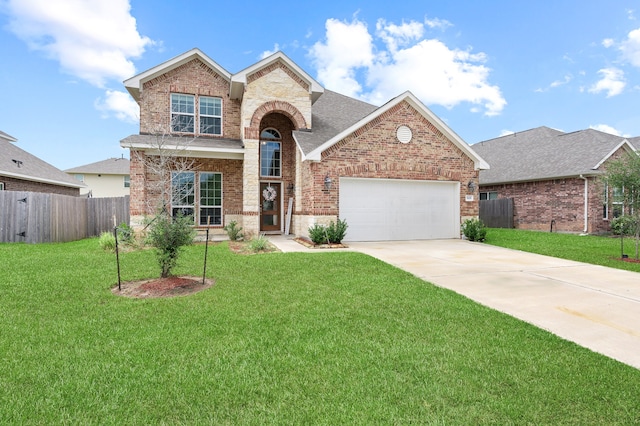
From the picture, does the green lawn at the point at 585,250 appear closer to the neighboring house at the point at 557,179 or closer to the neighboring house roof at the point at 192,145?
the neighboring house at the point at 557,179

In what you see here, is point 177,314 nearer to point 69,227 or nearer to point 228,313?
point 228,313

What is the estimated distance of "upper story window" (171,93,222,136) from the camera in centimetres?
1397

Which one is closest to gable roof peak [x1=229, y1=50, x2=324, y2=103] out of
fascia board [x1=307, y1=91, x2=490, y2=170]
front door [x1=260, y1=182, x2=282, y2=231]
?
fascia board [x1=307, y1=91, x2=490, y2=170]

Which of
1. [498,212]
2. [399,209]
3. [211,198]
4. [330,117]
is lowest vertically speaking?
[498,212]

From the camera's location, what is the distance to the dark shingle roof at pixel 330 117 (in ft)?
42.8

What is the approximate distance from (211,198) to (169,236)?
8519 millimetres

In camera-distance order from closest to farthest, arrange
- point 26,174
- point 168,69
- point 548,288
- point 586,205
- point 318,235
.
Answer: point 548,288 < point 318,235 < point 168,69 < point 586,205 < point 26,174

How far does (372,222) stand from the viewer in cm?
1283

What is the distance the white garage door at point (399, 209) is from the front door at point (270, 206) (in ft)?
13.2

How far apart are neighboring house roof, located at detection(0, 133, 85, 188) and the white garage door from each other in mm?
17461

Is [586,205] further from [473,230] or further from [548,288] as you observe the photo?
[548,288]

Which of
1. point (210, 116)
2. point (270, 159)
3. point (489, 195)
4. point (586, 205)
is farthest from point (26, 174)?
point (586, 205)

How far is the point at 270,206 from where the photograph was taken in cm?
1517

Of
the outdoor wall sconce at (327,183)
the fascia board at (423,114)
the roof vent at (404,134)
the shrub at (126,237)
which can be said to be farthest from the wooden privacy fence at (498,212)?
the shrub at (126,237)
